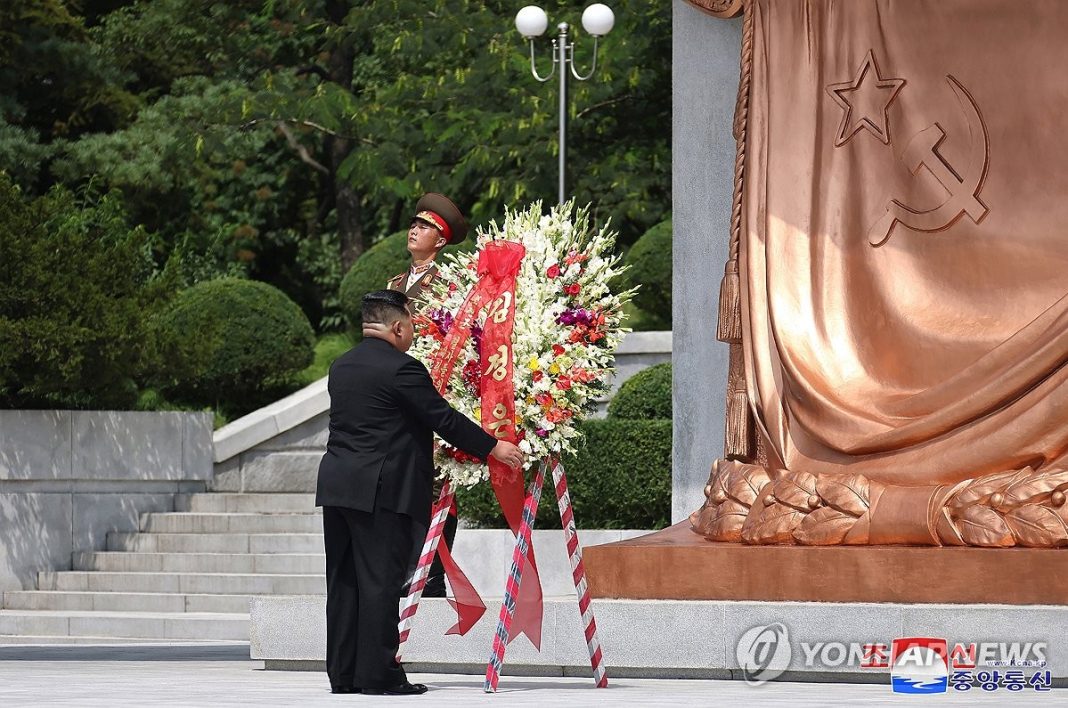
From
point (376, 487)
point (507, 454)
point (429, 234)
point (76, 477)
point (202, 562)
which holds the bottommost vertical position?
point (202, 562)

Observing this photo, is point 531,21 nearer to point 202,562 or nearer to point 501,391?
point 202,562

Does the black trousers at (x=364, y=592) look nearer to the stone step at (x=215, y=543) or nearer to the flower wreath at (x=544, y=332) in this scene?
the flower wreath at (x=544, y=332)

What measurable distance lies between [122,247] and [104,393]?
4.36 feet

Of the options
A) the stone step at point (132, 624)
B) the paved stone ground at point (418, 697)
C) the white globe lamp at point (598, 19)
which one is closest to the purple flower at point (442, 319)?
the paved stone ground at point (418, 697)

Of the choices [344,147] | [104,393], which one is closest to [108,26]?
[344,147]

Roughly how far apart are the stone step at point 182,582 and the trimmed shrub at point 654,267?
16.1ft

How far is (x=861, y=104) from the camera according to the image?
9.09m

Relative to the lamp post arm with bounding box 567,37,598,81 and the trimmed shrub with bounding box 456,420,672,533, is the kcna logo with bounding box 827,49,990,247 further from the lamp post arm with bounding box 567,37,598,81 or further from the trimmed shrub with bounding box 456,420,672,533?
the lamp post arm with bounding box 567,37,598,81

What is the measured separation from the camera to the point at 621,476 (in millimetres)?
14055

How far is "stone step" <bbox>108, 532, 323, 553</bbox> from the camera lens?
1525 centimetres

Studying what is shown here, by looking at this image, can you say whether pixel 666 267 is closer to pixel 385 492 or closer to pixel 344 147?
pixel 344 147

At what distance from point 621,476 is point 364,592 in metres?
7.23

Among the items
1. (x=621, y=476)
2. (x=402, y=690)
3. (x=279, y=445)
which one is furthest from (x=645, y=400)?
(x=402, y=690)

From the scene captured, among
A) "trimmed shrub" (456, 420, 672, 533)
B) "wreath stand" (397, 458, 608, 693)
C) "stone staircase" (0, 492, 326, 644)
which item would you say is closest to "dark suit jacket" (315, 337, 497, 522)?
"wreath stand" (397, 458, 608, 693)
